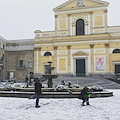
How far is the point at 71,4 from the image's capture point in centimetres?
3488

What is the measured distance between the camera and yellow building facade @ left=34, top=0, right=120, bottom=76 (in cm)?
3200

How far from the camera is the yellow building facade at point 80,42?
3200 cm

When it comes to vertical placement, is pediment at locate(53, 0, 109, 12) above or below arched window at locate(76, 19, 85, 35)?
above

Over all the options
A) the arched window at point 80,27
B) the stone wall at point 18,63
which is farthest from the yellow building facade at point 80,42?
the stone wall at point 18,63

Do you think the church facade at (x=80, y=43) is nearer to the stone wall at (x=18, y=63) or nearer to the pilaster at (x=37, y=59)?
the pilaster at (x=37, y=59)

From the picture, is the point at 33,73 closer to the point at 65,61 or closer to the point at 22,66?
the point at 22,66

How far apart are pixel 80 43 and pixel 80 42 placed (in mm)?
203

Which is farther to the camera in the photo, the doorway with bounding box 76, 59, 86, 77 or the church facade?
the doorway with bounding box 76, 59, 86, 77

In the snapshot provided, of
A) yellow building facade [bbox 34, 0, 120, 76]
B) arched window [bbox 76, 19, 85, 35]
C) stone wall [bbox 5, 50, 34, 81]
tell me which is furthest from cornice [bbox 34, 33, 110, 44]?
stone wall [bbox 5, 50, 34, 81]

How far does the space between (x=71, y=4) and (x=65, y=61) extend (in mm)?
11945

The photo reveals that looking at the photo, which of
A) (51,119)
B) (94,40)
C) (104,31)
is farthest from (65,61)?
(51,119)

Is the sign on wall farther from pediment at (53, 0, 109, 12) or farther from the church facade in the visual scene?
pediment at (53, 0, 109, 12)

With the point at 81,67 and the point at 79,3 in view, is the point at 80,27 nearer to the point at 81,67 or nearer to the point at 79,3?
the point at 79,3

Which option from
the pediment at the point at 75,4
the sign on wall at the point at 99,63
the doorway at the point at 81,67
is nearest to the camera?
the sign on wall at the point at 99,63
